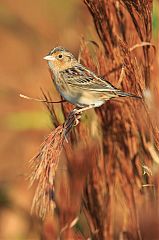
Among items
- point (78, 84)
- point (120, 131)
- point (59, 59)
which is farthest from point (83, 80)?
point (120, 131)

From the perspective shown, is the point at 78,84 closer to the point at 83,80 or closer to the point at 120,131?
the point at 83,80

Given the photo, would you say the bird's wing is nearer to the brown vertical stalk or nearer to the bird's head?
the bird's head

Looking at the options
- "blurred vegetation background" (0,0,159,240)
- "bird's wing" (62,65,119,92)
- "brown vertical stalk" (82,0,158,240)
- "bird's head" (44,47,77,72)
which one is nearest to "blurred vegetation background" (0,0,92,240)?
"blurred vegetation background" (0,0,159,240)

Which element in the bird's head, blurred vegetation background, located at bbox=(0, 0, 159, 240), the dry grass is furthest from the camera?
blurred vegetation background, located at bbox=(0, 0, 159, 240)

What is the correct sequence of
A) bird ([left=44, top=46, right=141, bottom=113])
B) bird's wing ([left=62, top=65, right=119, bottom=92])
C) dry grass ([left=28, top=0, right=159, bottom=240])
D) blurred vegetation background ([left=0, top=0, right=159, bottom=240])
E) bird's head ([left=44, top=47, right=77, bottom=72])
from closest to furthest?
1. dry grass ([left=28, top=0, right=159, bottom=240])
2. bird ([left=44, top=46, right=141, bottom=113])
3. bird's wing ([left=62, top=65, right=119, bottom=92])
4. bird's head ([left=44, top=47, right=77, bottom=72])
5. blurred vegetation background ([left=0, top=0, right=159, bottom=240])

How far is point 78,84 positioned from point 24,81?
2.69 m

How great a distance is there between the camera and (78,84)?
12.7ft

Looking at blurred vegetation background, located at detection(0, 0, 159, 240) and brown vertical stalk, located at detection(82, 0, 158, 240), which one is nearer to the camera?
brown vertical stalk, located at detection(82, 0, 158, 240)

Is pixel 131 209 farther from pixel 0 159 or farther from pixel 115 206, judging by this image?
pixel 0 159

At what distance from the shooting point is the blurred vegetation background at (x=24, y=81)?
5.22 metres

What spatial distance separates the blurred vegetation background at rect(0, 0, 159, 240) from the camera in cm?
522

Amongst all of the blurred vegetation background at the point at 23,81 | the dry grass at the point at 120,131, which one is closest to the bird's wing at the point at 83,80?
the dry grass at the point at 120,131

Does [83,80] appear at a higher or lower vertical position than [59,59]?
lower

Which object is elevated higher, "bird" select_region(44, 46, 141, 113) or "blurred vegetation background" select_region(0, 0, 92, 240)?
"blurred vegetation background" select_region(0, 0, 92, 240)
